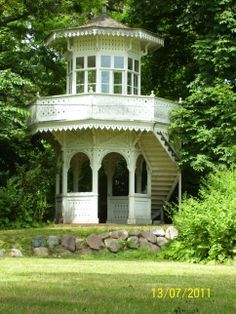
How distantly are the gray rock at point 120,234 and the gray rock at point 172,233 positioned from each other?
4.31ft

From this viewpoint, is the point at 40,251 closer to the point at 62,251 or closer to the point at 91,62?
the point at 62,251

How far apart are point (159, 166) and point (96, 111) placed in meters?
4.17

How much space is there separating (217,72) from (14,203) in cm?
995

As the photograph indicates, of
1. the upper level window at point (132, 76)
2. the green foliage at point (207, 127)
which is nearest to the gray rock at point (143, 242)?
the green foliage at point (207, 127)

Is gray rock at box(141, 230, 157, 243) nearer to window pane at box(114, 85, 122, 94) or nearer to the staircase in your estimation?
the staircase

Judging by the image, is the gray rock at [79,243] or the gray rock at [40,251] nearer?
the gray rock at [40,251]

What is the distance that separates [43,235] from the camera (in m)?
20.6

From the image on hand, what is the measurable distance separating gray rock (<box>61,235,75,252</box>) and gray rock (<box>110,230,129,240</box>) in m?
1.30

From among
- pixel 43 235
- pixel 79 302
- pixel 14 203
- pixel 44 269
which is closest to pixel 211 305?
pixel 79 302

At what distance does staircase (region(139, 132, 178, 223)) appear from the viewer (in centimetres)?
2730

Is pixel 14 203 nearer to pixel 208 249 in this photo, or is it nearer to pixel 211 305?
pixel 208 249

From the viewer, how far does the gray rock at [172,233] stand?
21497 mm

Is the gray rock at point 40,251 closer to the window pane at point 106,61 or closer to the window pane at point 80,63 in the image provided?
the window pane at point 106,61
